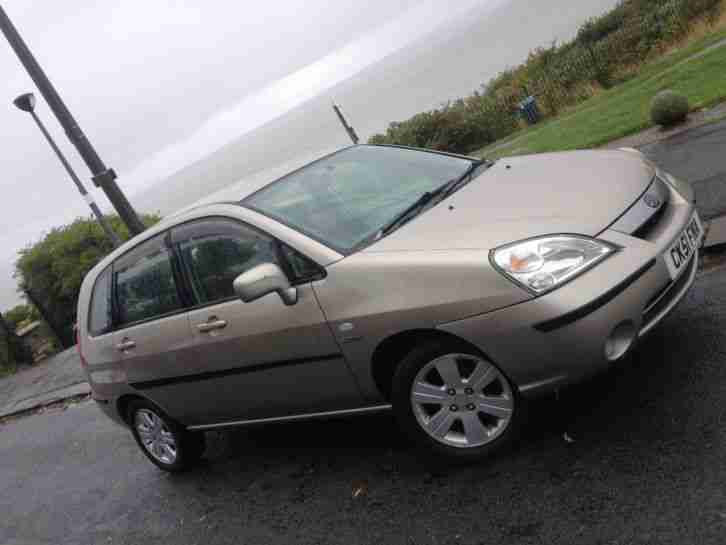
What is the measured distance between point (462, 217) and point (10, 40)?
8086 mm

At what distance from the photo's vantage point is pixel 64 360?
1361 centimetres

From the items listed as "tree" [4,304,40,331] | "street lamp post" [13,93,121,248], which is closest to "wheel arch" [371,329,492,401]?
"street lamp post" [13,93,121,248]

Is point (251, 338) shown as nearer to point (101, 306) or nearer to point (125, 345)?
point (125, 345)

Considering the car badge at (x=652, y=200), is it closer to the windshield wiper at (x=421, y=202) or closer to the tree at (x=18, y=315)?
the windshield wiper at (x=421, y=202)

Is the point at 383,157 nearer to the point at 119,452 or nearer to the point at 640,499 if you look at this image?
the point at 640,499

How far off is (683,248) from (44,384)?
11246 mm

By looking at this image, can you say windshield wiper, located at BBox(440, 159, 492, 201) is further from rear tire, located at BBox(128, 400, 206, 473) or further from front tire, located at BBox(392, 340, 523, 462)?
rear tire, located at BBox(128, 400, 206, 473)

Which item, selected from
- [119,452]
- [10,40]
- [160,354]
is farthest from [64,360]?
[160,354]

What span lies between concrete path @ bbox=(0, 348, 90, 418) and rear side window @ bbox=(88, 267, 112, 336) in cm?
499

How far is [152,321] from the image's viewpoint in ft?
15.8

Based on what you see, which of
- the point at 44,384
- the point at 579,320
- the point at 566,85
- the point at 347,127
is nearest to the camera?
the point at 579,320

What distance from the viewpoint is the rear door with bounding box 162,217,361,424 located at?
387cm

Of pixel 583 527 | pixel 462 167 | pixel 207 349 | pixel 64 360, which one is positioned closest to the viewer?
pixel 583 527

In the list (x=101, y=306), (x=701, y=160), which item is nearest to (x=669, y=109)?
(x=701, y=160)
